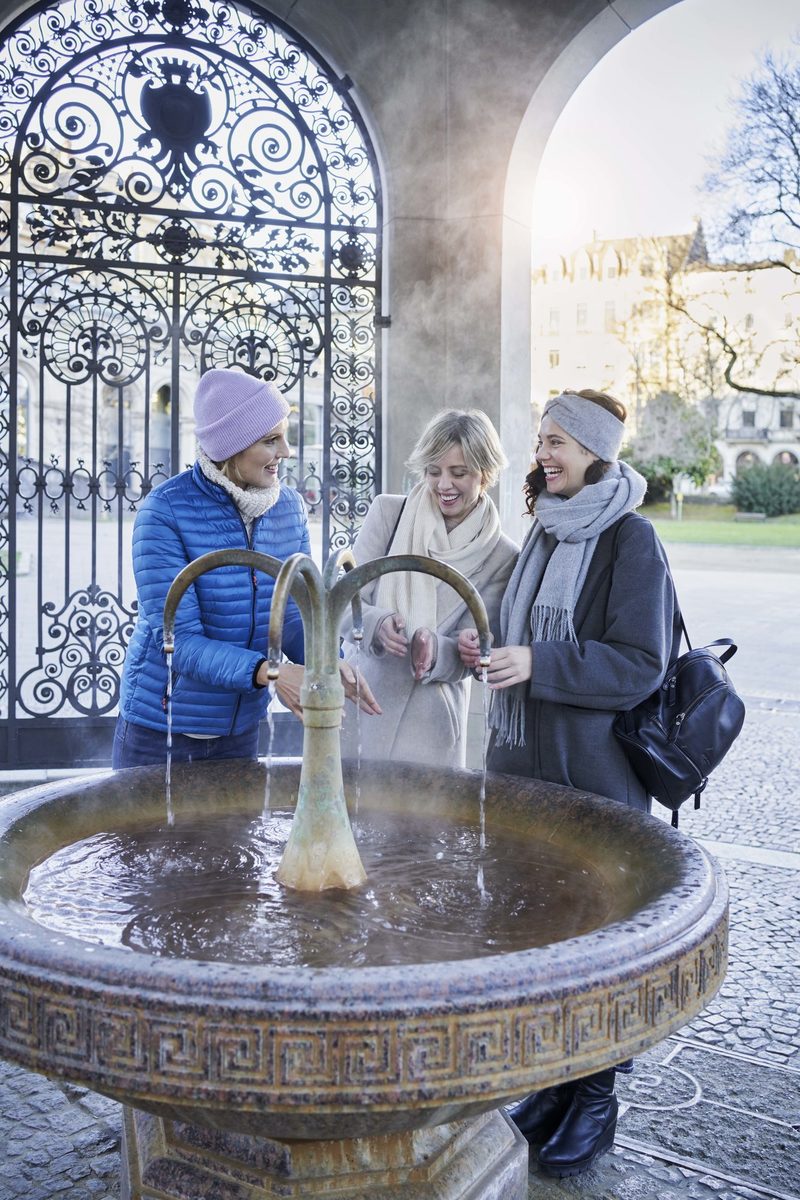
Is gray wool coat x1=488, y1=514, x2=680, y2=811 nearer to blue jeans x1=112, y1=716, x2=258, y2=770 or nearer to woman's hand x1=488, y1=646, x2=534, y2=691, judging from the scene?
woman's hand x1=488, y1=646, x2=534, y2=691

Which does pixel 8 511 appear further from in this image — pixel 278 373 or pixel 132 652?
pixel 132 652

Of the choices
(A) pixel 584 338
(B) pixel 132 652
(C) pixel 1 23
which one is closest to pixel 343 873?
(B) pixel 132 652

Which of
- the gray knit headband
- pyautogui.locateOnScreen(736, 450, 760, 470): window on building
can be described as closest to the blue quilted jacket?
the gray knit headband

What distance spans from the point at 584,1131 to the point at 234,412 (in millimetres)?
1943

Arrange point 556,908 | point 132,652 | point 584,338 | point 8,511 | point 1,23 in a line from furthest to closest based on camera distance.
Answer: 1. point 584,338
2. point 8,511
3. point 1,23
4. point 132,652
5. point 556,908

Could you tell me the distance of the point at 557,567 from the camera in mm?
2703

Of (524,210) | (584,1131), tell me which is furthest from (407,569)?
(524,210)

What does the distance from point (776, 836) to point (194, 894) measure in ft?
13.9

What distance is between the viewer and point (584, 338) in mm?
45156

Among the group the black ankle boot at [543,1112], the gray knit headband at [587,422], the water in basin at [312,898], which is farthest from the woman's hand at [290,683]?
the black ankle boot at [543,1112]

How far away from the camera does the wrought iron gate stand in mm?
5656

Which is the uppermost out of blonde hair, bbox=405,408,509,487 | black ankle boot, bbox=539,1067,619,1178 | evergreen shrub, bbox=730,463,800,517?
evergreen shrub, bbox=730,463,800,517

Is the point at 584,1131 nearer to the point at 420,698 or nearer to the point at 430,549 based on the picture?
the point at 420,698

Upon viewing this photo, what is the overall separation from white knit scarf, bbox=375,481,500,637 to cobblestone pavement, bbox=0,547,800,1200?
1.44 meters
